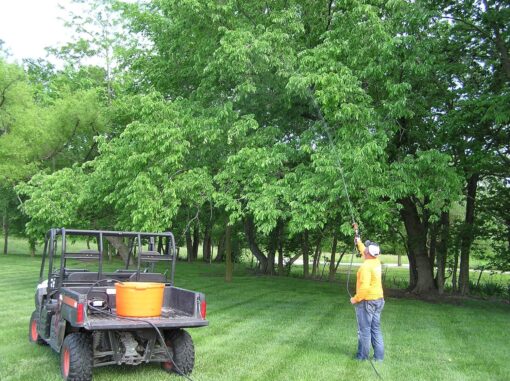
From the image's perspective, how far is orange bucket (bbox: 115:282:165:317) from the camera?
6.53m

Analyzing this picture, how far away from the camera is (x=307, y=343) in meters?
9.48

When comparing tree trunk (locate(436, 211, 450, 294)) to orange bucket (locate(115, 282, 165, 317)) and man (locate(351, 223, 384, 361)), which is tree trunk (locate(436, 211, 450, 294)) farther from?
orange bucket (locate(115, 282, 165, 317))

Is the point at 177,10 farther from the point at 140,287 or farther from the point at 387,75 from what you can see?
the point at 140,287

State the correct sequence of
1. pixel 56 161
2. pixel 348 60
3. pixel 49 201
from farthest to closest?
1. pixel 56 161
2. pixel 49 201
3. pixel 348 60

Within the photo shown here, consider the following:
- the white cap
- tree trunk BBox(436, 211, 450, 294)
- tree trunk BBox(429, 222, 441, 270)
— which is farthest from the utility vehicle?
tree trunk BBox(429, 222, 441, 270)

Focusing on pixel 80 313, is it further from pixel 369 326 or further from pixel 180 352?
pixel 369 326

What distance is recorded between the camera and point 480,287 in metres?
21.2

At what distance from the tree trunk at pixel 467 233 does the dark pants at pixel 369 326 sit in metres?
11.3

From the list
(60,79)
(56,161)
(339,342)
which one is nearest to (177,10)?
(339,342)

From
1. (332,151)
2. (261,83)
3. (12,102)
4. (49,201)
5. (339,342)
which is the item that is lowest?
(339,342)

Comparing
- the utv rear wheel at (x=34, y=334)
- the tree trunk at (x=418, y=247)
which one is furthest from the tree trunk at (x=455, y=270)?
the utv rear wheel at (x=34, y=334)

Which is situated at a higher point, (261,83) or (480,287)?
(261,83)

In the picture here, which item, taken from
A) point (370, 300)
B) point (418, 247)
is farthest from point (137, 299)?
point (418, 247)

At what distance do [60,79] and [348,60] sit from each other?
718 inches
